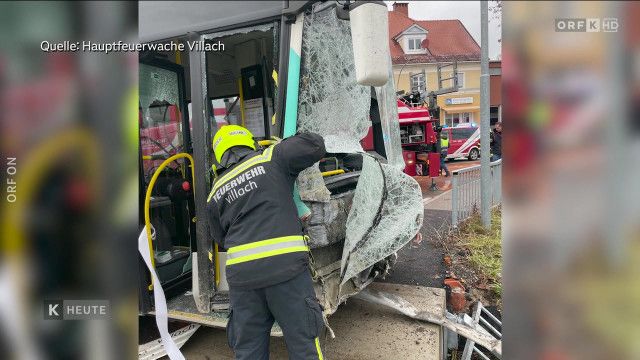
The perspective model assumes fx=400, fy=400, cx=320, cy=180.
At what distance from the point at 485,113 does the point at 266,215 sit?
4.70 meters

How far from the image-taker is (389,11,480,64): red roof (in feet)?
86.7

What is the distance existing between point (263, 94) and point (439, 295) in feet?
7.84

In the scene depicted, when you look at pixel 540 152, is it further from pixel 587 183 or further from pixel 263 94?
pixel 263 94

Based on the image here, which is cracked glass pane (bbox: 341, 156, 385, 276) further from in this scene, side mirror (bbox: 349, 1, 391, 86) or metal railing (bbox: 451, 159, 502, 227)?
metal railing (bbox: 451, 159, 502, 227)

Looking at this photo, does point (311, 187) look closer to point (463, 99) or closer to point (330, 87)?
point (330, 87)

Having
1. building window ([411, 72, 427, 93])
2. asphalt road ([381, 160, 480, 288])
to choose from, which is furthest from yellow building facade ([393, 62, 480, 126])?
asphalt road ([381, 160, 480, 288])

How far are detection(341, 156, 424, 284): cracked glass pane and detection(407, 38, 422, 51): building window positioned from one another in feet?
83.9

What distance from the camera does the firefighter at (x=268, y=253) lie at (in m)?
2.17

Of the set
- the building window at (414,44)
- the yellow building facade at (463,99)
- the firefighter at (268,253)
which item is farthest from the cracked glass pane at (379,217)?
the building window at (414,44)

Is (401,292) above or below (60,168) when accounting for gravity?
below

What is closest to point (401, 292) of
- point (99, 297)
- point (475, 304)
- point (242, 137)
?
point (475, 304)

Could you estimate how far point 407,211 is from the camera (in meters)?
2.75

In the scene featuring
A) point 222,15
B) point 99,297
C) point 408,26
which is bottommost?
point 99,297

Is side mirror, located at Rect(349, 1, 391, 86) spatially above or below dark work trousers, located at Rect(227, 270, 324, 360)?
above
